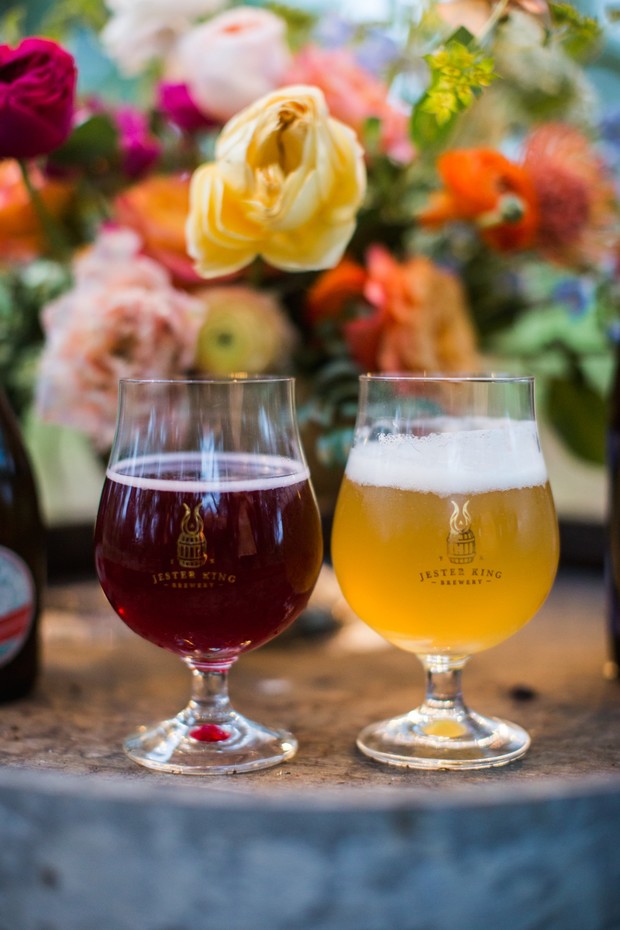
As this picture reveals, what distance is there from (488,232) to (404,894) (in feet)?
2.87

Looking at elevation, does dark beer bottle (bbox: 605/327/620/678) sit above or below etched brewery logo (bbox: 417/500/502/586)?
below

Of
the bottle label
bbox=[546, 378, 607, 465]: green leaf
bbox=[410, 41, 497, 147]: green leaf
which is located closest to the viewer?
bbox=[410, 41, 497, 147]: green leaf

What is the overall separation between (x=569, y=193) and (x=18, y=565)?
0.83 m

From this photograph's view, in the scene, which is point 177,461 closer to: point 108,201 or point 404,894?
point 404,894

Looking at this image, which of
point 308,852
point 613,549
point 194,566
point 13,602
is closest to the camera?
point 308,852

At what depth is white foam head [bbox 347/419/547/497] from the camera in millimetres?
932

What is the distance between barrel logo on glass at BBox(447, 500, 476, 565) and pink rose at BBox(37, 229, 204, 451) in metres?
0.47

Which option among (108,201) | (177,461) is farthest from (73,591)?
(177,461)

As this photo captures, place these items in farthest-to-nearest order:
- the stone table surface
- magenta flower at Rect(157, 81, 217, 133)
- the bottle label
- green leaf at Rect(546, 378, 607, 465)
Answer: green leaf at Rect(546, 378, 607, 465) < magenta flower at Rect(157, 81, 217, 133) < the bottle label < the stone table surface

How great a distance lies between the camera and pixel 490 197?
1.31m

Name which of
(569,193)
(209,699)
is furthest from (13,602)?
(569,193)

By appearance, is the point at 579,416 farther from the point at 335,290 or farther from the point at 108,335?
the point at 108,335

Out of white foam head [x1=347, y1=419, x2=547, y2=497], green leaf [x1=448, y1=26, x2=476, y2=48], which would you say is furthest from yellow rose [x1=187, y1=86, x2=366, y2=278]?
white foam head [x1=347, y1=419, x2=547, y2=497]

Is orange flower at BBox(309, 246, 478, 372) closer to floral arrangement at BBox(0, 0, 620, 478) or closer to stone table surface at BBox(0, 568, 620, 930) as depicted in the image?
floral arrangement at BBox(0, 0, 620, 478)
